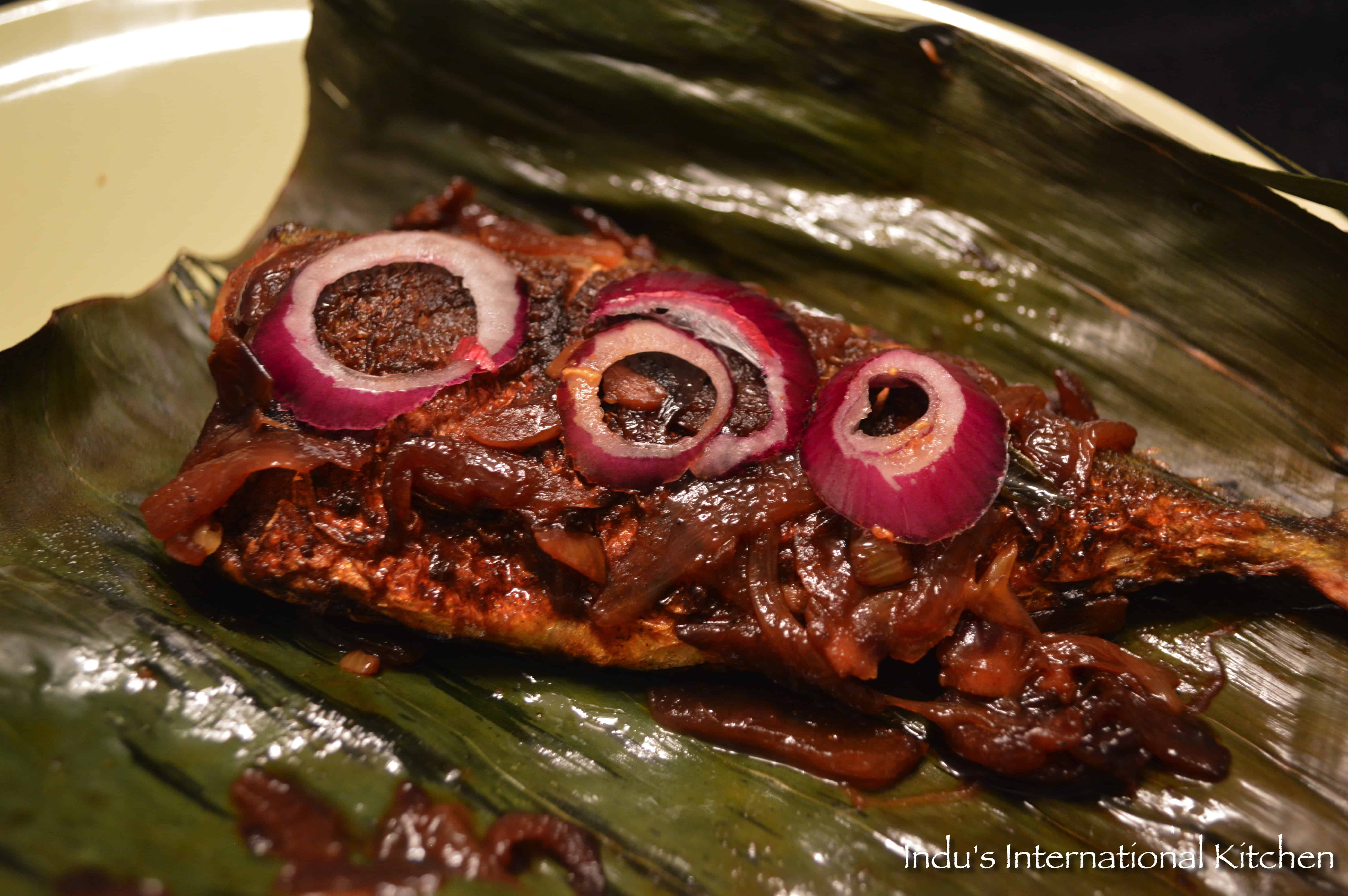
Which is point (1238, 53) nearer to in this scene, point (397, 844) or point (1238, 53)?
point (1238, 53)

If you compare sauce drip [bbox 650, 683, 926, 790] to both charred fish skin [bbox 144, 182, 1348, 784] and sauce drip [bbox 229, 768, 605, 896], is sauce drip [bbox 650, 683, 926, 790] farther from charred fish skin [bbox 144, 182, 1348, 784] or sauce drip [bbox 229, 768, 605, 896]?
sauce drip [bbox 229, 768, 605, 896]

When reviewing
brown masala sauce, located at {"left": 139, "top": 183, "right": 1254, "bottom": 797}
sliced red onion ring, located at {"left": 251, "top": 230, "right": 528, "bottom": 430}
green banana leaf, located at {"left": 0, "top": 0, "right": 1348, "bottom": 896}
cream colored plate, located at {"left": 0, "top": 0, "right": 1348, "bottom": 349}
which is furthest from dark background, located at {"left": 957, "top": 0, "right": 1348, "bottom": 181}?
sliced red onion ring, located at {"left": 251, "top": 230, "right": 528, "bottom": 430}

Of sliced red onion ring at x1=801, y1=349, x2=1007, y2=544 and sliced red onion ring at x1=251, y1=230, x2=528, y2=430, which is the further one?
sliced red onion ring at x1=251, y1=230, x2=528, y2=430

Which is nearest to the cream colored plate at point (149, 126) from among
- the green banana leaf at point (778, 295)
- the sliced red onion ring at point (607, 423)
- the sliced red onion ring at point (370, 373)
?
the green banana leaf at point (778, 295)

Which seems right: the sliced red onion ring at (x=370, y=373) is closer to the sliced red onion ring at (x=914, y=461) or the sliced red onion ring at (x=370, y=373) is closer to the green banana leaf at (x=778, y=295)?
the green banana leaf at (x=778, y=295)

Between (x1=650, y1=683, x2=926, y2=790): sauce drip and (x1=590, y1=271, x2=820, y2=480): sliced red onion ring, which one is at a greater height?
(x1=590, y1=271, x2=820, y2=480): sliced red onion ring

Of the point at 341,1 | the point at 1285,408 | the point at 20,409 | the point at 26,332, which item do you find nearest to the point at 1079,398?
the point at 1285,408

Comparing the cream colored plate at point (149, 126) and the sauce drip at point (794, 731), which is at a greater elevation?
the cream colored plate at point (149, 126)
